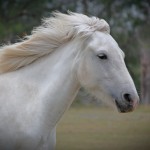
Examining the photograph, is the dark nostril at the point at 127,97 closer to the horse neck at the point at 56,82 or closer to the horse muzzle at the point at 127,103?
the horse muzzle at the point at 127,103

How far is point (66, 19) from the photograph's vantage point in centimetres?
520

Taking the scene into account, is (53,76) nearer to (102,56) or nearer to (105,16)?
(102,56)

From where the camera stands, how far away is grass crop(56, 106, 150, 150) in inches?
392

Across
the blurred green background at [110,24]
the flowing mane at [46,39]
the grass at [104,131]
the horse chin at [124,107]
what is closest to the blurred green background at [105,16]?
the blurred green background at [110,24]

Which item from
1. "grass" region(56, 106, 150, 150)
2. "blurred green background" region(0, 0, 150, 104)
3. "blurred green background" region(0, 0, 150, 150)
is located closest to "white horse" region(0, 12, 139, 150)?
"grass" region(56, 106, 150, 150)

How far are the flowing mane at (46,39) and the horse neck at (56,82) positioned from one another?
0.30 ft

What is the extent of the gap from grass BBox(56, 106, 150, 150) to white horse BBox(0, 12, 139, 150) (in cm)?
433

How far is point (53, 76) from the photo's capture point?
5105 mm

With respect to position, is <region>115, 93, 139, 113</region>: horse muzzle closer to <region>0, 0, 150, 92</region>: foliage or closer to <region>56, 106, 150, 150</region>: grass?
<region>56, 106, 150, 150</region>: grass

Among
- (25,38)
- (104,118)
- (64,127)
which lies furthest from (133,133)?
(25,38)

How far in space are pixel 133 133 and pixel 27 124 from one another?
23.9 feet

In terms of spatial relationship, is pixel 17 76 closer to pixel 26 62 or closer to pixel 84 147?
pixel 26 62

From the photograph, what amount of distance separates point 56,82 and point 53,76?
0.21ft

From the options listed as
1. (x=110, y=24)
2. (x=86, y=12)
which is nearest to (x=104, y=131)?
(x=86, y=12)
